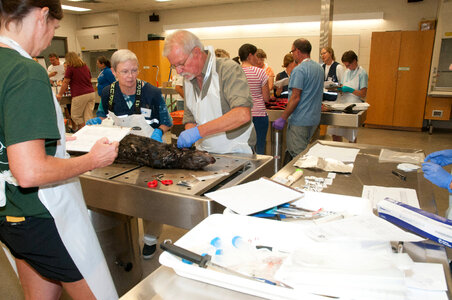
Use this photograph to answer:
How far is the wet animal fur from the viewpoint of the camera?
5.07 feet

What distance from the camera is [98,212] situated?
184 centimetres

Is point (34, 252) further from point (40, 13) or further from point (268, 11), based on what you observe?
point (268, 11)

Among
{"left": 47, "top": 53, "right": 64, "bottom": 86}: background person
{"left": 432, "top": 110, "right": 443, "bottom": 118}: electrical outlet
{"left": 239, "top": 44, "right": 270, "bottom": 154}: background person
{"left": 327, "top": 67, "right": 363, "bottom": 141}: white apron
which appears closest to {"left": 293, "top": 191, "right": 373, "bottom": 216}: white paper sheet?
{"left": 239, "top": 44, "right": 270, "bottom": 154}: background person

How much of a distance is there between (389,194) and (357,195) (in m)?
0.12

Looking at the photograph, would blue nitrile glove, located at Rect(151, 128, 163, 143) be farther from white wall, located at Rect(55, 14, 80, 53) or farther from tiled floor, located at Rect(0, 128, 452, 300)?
white wall, located at Rect(55, 14, 80, 53)

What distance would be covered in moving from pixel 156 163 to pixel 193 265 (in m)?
0.95

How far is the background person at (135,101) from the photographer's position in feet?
6.97

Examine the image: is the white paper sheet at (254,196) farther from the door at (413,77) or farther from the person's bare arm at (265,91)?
the door at (413,77)

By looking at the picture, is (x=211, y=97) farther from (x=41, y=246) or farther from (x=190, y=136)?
(x=41, y=246)

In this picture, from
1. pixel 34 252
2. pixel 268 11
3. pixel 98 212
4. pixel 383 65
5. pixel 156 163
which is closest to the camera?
pixel 34 252

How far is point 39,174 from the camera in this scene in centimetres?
89

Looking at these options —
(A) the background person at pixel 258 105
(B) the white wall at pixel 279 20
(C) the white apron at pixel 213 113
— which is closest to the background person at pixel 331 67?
(A) the background person at pixel 258 105

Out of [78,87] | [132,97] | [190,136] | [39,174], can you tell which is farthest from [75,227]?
[78,87]

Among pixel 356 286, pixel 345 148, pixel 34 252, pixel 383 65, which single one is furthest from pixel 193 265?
pixel 383 65
